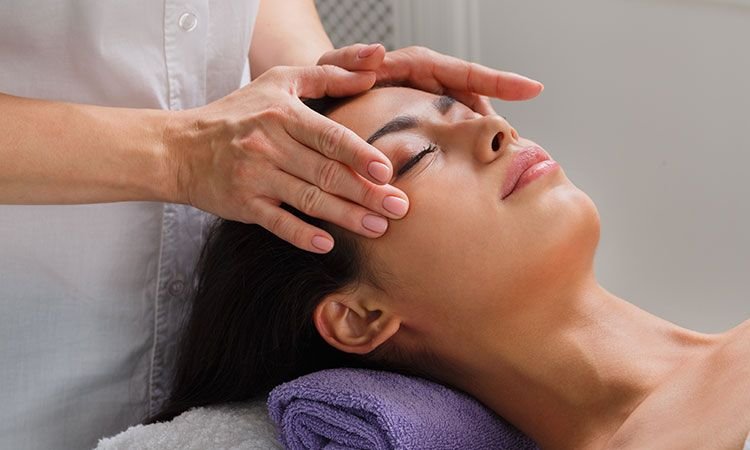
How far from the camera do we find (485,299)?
147 cm

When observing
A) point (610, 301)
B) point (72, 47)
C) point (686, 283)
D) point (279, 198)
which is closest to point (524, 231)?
point (610, 301)

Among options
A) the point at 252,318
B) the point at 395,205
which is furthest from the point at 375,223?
the point at 252,318

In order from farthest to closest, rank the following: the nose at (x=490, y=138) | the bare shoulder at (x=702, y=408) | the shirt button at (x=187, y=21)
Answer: the shirt button at (x=187, y=21) → the nose at (x=490, y=138) → the bare shoulder at (x=702, y=408)

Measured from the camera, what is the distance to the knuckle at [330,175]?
4.45ft

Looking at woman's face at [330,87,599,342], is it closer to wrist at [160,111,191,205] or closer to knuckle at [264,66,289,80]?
knuckle at [264,66,289,80]

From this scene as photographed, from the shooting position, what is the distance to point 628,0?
2.15 meters

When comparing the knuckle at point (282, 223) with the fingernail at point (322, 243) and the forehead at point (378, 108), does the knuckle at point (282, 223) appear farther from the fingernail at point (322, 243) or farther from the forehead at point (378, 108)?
the forehead at point (378, 108)

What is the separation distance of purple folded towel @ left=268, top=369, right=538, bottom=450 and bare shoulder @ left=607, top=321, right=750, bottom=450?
188 mm

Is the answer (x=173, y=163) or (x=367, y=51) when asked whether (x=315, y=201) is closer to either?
(x=173, y=163)

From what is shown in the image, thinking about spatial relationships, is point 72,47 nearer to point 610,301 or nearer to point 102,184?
point 102,184

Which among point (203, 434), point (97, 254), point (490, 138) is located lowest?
point (203, 434)

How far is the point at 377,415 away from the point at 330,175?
0.29 meters

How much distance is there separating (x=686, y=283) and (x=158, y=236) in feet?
3.34

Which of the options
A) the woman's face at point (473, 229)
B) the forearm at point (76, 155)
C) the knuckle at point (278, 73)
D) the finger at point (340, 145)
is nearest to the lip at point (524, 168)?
the woman's face at point (473, 229)
